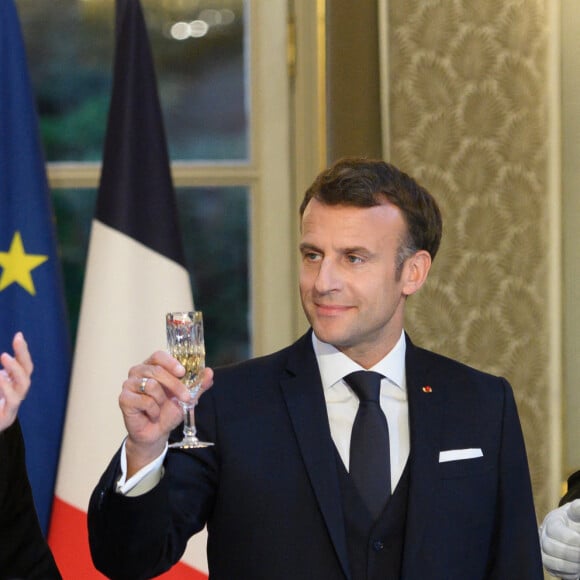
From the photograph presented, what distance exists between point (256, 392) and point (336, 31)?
5.95 ft

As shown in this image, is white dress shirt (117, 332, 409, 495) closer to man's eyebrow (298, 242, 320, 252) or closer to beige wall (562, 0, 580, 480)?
man's eyebrow (298, 242, 320, 252)

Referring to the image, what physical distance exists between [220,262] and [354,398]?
5.81 ft

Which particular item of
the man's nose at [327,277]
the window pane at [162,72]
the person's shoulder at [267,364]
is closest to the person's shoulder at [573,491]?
the person's shoulder at [267,364]

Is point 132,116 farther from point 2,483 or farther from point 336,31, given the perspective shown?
point 2,483

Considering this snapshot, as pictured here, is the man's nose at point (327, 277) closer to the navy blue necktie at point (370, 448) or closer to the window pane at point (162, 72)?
the navy blue necktie at point (370, 448)

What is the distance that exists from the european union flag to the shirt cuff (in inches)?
58.2

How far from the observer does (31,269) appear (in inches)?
136

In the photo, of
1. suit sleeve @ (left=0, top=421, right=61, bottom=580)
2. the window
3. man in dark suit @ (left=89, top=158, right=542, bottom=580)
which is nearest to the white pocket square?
man in dark suit @ (left=89, top=158, right=542, bottom=580)

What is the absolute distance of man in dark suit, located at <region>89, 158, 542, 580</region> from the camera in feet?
7.06

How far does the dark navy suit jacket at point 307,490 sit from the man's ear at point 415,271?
0.51ft

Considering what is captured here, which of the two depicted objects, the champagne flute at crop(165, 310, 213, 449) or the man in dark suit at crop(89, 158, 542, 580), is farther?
the man in dark suit at crop(89, 158, 542, 580)

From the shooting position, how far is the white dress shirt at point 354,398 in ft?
7.44

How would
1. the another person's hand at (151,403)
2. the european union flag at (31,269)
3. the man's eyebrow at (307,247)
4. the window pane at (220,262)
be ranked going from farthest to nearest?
the window pane at (220,262) < the european union flag at (31,269) < the man's eyebrow at (307,247) < the another person's hand at (151,403)

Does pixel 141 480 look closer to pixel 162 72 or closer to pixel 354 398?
pixel 354 398
